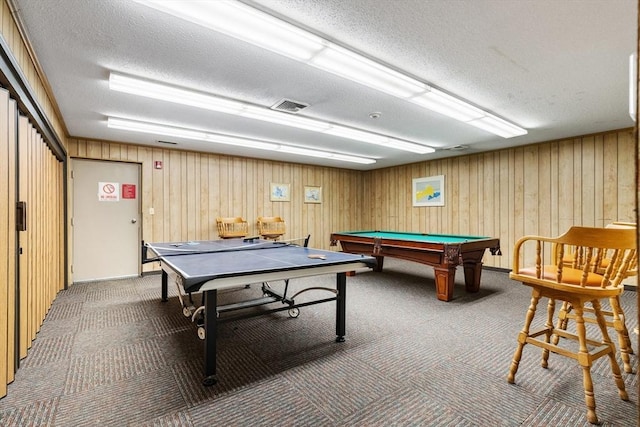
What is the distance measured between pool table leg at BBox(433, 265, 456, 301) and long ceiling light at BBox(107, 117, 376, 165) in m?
3.39

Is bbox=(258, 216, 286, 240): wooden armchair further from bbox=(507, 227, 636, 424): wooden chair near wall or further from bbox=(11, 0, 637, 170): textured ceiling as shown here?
bbox=(507, 227, 636, 424): wooden chair near wall

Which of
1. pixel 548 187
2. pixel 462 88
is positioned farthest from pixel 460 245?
pixel 548 187

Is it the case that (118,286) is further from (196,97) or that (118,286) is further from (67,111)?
(196,97)

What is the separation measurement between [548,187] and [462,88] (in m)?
3.57

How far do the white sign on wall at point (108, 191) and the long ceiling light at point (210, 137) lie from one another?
139cm

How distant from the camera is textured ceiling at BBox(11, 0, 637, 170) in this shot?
193 centimetres

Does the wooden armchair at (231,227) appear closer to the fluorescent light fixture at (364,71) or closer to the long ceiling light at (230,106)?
the long ceiling light at (230,106)

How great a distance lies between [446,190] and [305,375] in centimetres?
586

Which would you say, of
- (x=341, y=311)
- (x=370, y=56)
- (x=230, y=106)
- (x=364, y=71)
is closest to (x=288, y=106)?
(x=230, y=106)

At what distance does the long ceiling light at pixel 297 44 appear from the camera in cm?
182

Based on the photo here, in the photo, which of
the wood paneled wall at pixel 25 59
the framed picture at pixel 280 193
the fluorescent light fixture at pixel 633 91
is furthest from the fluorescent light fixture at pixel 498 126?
the wood paneled wall at pixel 25 59

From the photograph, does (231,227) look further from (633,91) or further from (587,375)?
(633,91)

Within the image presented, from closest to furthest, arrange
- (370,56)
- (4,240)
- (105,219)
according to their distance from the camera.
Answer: (4,240) → (370,56) → (105,219)

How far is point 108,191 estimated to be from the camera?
17.3 feet
